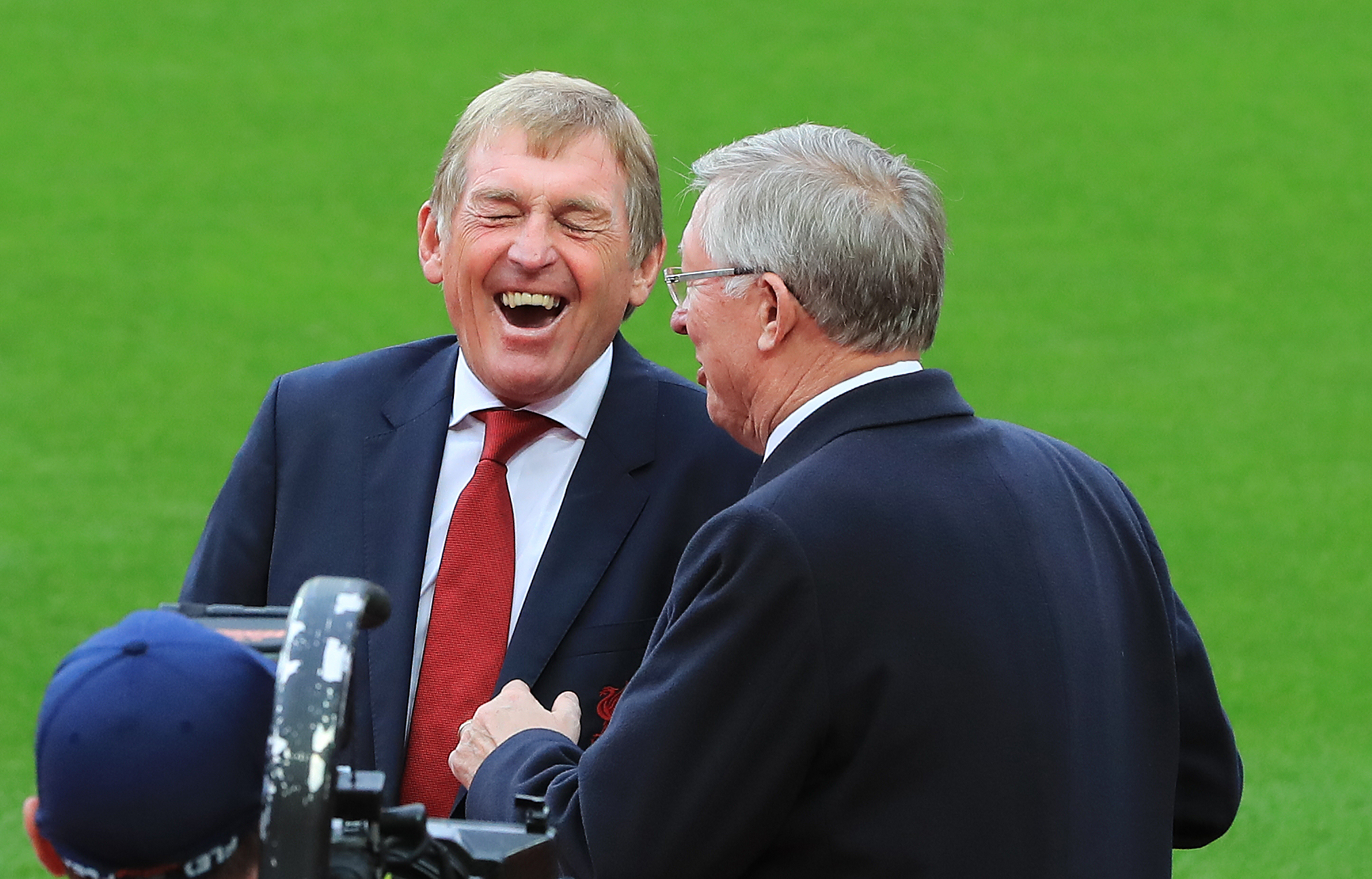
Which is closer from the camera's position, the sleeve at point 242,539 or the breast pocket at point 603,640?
the breast pocket at point 603,640

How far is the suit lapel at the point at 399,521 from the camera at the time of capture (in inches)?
121

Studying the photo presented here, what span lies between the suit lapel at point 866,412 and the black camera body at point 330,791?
90 cm

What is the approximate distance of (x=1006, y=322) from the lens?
1327 cm

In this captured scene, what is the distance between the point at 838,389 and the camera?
275 centimetres

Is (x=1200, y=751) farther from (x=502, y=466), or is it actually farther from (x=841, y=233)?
(x=502, y=466)

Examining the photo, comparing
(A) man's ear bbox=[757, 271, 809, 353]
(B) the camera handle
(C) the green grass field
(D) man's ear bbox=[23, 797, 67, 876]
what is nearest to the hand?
(A) man's ear bbox=[757, 271, 809, 353]

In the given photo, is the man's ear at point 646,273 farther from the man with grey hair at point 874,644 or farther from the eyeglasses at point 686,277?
the man with grey hair at point 874,644

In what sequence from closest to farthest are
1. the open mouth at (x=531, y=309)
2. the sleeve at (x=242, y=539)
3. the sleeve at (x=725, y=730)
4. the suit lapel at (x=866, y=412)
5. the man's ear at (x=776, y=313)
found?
the sleeve at (x=725, y=730)
the suit lapel at (x=866, y=412)
the man's ear at (x=776, y=313)
the sleeve at (x=242, y=539)
the open mouth at (x=531, y=309)

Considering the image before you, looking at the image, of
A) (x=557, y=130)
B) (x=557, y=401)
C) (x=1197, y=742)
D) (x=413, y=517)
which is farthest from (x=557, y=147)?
(x=1197, y=742)

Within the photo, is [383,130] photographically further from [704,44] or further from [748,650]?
[748,650]

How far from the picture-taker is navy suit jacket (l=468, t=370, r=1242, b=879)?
8.14 feet

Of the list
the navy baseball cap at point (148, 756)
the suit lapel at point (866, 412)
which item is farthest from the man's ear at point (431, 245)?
the navy baseball cap at point (148, 756)

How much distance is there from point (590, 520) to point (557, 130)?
674 millimetres

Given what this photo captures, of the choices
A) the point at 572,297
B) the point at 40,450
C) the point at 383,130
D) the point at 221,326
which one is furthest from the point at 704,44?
the point at 572,297
